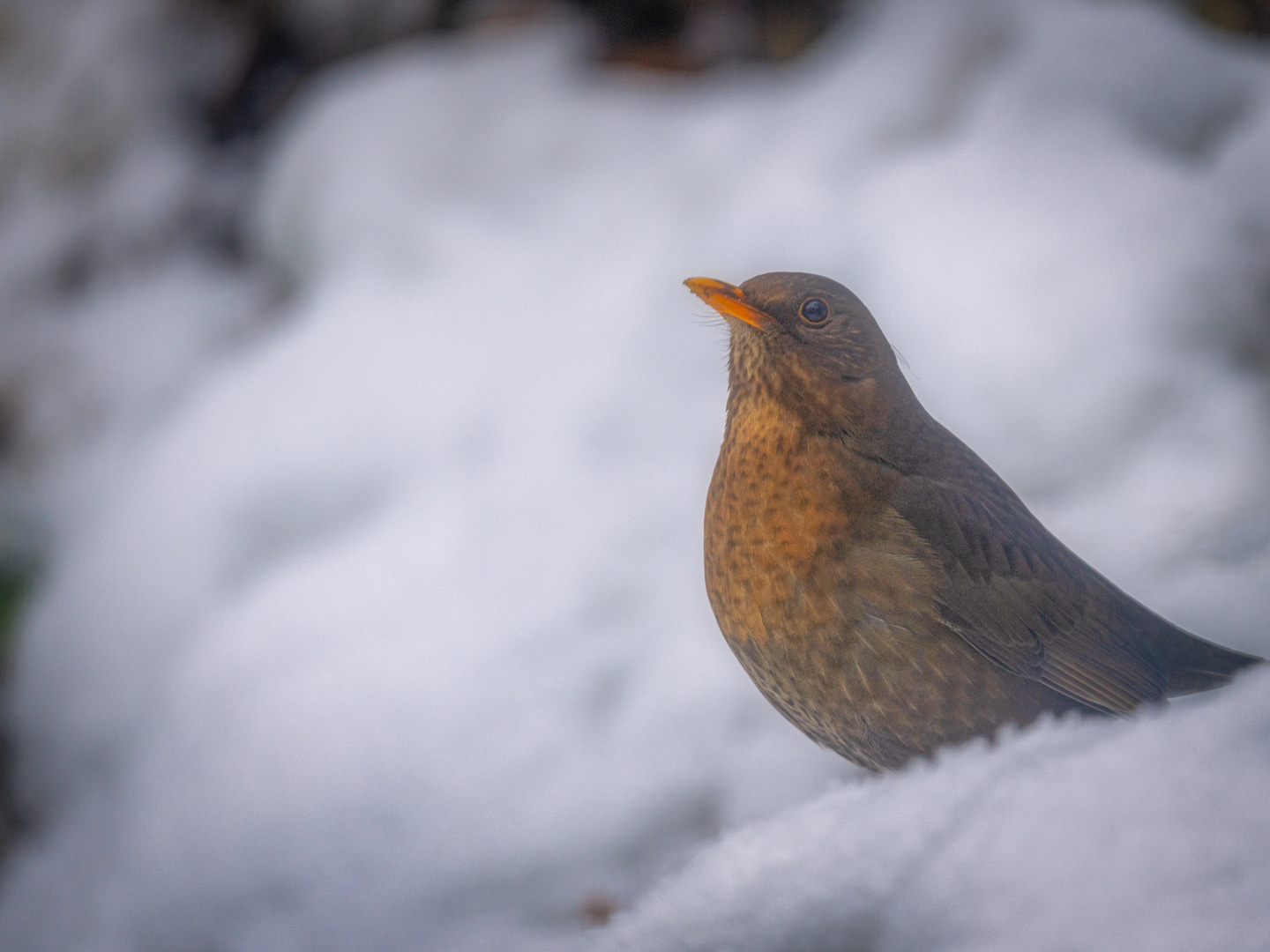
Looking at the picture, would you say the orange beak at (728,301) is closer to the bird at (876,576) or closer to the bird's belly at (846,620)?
the bird at (876,576)

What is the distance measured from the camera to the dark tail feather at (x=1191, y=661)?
6.59ft

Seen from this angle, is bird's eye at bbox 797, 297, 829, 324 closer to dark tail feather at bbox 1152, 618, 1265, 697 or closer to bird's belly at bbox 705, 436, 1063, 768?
bird's belly at bbox 705, 436, 1063, 768

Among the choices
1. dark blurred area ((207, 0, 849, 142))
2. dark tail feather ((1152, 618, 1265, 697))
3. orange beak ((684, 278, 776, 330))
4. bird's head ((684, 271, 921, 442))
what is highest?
dark blurred area ((207, 0, 849, 142))

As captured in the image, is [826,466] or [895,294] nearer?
[826,466]

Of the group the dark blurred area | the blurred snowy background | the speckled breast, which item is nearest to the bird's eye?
the speckled breast

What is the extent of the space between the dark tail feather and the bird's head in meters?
0.79

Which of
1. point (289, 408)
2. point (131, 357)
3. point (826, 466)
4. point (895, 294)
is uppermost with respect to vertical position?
point (131, 357)

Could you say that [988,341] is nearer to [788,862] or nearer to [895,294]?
[895,294]

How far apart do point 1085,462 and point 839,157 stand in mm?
1869

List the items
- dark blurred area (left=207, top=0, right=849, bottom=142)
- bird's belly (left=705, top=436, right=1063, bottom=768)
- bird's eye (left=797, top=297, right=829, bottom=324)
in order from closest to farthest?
1. bird's belly (left=705, top=436, right=1063, bottom=768)
2. bird's eye (left=797, top=297, right=829, bottom=324)
3. dark blurred area (left=207, top=0, right=849, bottom=142)

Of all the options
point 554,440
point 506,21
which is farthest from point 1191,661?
point 506,21

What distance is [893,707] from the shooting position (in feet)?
6.03

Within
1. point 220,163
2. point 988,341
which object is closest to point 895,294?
point 988,341

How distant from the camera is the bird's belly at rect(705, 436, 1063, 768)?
5.99 feet
